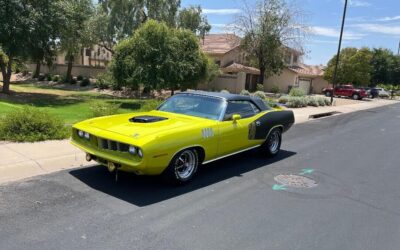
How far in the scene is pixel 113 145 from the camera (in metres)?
5.19

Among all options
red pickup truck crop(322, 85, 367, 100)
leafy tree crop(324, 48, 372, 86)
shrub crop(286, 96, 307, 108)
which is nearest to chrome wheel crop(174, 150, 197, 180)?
shrub crop(286, 96, 307, 108)

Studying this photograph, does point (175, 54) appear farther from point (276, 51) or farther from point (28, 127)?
point (276, 51)

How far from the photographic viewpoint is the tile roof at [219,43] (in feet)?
127

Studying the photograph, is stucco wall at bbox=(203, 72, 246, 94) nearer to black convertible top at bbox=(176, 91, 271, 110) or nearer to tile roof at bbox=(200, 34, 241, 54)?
tile roof at bbox=(200, 34, 241, 54)

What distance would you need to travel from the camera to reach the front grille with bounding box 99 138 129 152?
5055 mm

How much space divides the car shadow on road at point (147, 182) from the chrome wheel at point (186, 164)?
17cm

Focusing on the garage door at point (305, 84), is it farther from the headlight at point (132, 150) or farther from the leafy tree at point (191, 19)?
the headlight at point (132, 150)

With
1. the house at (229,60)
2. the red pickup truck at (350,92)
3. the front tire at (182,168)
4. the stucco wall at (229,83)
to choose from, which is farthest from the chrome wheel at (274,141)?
the red pickup truck at (350,92)

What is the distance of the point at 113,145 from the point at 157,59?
51.4 feet

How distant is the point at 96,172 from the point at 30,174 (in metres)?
1.00

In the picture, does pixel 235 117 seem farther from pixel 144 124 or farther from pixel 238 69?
pixel 238 69

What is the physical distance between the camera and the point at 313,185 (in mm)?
6258

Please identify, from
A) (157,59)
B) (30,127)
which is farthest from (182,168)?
(157,59)

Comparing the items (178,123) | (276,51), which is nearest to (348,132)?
(178,123)
